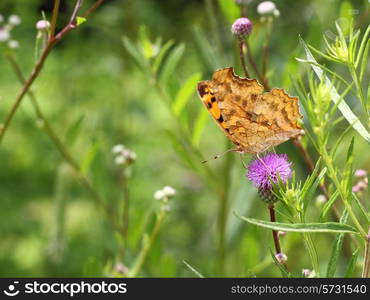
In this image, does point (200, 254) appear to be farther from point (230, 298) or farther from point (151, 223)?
point (230, 298)

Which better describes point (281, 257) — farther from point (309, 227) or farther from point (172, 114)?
point (172, 114)

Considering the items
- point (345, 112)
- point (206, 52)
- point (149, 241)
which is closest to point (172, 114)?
point (206, 52)

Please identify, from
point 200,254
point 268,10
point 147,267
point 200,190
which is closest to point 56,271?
point 200,254

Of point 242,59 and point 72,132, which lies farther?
point 72,132

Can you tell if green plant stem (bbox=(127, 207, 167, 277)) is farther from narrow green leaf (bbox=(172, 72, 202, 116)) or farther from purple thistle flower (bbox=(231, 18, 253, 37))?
purple thistle flower (bbox=(231, 18, 253, 37))

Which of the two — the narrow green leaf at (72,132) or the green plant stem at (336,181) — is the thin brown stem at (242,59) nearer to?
the green plant stem at (336,181)
